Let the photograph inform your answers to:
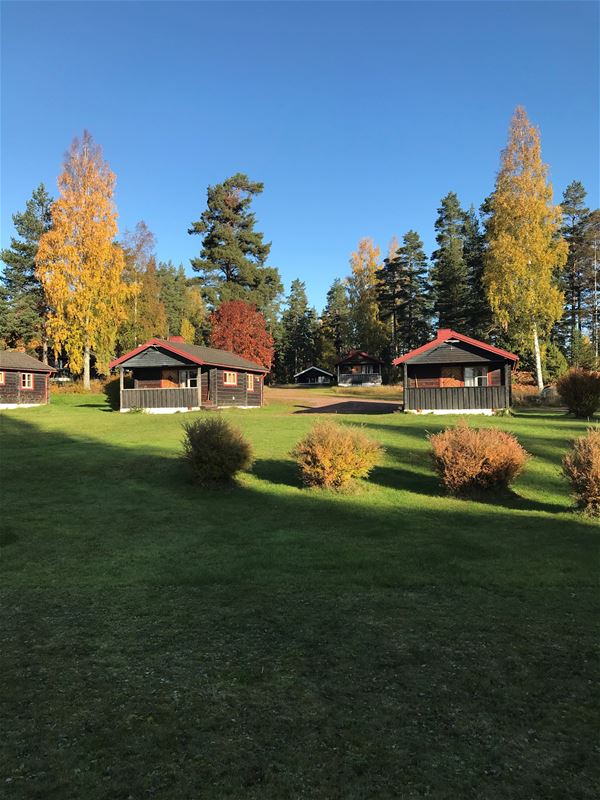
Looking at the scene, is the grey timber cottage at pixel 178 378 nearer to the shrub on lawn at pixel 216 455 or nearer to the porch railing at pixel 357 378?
the shrub on lawn at pixel 216 455

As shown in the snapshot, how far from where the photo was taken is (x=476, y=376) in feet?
95.0

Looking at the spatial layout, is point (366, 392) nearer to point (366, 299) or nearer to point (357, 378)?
point (357, 378)

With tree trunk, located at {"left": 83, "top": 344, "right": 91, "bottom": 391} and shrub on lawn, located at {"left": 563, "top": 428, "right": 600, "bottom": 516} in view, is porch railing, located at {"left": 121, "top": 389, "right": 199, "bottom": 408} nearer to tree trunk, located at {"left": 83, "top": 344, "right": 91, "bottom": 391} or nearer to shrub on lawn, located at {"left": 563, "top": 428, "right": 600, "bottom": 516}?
tree trunk, located at {"left": 83, "top": 344, "right": 91, "bottom": 391}

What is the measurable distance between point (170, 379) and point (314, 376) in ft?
161

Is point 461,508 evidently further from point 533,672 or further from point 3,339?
point 3,339

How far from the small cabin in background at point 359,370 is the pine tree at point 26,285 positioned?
35274 mm

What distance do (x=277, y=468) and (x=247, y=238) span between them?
2043 inches

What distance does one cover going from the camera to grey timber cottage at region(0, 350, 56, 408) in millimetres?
35969

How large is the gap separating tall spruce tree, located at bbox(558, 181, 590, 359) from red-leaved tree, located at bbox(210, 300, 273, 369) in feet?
98.9

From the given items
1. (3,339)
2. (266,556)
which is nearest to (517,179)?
(266,556)

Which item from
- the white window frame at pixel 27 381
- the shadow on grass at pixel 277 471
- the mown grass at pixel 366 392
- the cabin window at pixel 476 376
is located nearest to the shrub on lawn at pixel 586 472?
the shadow on grass at pixel 277 471

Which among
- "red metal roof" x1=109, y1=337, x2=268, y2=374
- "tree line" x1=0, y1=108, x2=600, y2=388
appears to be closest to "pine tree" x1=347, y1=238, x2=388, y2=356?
"tree line" x1=0, y1=108, x2=600, y2=388

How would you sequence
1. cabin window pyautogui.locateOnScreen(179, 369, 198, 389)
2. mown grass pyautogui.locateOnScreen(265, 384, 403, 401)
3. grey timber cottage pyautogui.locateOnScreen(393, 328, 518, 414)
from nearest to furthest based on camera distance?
grey timber cottage pyautogui.locateOnScreen(393, 328, 518, 414)
cabin window pyautogui.locateOnScreen(179, 369, 198, 389)
mown grass pyautogui.locateOnScreen(265, 384, 403, 401)

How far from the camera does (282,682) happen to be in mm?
3691
